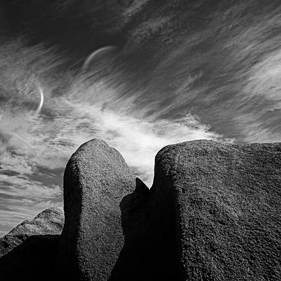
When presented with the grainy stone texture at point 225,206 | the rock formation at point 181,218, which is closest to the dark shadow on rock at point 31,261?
the rock formation at point 181,218

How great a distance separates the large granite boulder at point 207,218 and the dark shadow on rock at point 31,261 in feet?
9.46

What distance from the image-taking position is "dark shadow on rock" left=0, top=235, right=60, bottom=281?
7742mm

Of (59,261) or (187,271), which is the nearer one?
(187,271)

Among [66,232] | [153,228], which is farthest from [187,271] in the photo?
[66,232]

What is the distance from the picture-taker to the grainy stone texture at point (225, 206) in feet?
15.1

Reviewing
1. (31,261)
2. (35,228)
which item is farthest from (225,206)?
(35,228)

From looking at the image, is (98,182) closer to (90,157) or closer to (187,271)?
(90,157)

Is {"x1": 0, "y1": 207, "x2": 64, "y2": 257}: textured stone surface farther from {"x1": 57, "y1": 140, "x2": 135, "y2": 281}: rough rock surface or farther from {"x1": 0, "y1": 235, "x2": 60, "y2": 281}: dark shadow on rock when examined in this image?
{"x1": 57, "y1": 140, "x2": 135, "y2": 281}: rough rock surface

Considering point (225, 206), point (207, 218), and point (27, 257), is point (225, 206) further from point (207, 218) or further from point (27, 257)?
point (27, 257)

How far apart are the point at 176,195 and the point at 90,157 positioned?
3135 millimetres

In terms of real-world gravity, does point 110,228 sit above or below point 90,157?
below

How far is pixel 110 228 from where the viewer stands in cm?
648

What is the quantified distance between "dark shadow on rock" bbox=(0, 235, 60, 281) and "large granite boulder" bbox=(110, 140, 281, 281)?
2883 mm

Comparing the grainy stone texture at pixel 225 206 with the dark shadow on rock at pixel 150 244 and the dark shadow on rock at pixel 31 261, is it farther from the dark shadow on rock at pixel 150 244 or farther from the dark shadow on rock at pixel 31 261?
the dark shadow on rock at pixel 31 261
